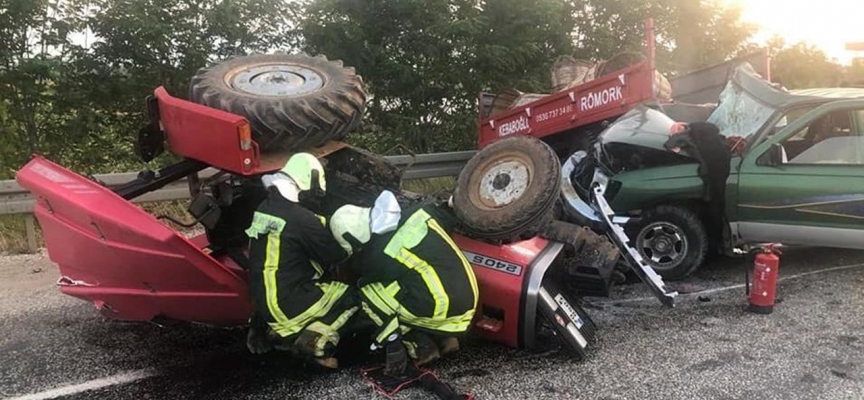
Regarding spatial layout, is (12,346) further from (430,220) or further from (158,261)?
(430,220)

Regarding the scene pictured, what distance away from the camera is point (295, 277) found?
327cm

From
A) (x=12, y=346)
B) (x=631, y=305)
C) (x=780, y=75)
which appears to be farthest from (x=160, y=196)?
(x=780, y=75)

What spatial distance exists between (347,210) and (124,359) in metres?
1.60

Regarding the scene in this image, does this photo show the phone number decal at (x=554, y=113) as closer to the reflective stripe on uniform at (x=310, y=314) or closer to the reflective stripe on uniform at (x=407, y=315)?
the reflective stripe on uniform at (x=407, y=315)

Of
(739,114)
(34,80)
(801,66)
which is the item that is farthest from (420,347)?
(801,66)

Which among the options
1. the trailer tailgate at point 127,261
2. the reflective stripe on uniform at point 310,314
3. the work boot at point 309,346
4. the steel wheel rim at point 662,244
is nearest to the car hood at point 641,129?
the steel wheel rim at point 662,244

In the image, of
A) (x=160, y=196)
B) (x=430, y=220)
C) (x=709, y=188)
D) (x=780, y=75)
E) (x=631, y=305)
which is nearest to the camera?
(x=430, y=220)

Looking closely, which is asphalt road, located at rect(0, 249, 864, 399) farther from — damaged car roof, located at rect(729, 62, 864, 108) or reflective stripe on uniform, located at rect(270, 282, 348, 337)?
damaged car roof, located at rect(729, 62, 864, 108)

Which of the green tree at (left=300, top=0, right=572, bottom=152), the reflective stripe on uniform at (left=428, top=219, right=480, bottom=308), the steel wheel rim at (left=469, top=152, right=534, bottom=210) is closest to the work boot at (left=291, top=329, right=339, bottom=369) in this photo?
the reflective stripe on uniform at (left=428, top=219, right=480, bottom=308)

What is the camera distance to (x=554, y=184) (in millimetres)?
3986

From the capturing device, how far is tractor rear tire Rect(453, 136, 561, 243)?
3865 millimetres

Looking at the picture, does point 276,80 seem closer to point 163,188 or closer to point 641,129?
point 163,188

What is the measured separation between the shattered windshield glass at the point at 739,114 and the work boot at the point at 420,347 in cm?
347

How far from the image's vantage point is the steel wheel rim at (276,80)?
429 cm
